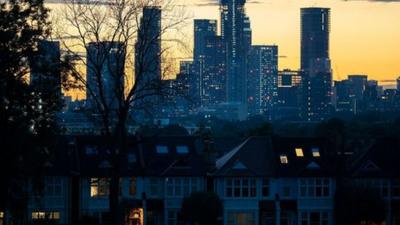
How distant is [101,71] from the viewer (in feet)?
143

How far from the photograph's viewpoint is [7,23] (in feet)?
131

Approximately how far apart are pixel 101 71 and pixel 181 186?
859 inches

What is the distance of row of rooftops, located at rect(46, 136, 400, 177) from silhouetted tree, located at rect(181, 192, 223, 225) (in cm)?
277

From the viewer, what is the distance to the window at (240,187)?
2549 inches

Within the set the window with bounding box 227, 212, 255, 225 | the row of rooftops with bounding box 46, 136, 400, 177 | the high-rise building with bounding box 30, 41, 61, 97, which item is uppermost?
the high-rise building with bounding box 30, 41, 61, 97

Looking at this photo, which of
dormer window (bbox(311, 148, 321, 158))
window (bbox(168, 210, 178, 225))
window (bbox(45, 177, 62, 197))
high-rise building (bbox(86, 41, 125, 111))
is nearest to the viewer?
high-rise building (bbox(86, 41, 125, 111))

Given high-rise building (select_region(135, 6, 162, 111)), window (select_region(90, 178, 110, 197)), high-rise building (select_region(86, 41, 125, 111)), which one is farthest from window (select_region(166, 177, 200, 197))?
high-rise building (select_region(135, 6, 162, 111))

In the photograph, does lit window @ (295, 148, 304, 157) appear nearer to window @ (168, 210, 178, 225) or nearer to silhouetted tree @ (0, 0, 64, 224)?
window @ (168, 210, 178, 225)

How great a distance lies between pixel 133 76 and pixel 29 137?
15.6 ft

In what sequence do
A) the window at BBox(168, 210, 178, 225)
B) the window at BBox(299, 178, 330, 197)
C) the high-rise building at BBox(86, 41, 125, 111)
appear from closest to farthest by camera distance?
the high-rise building at BBox(86, 41, 125, 111) → the window at BBox(168, 210, 178, 225) → the window at BBox(299, 178, 330, 197)

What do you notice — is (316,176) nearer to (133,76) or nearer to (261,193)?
(261,193)

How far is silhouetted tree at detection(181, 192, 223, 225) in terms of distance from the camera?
60844 mm

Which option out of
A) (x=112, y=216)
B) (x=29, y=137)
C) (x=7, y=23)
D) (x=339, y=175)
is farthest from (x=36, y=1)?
(x=339, y=175)

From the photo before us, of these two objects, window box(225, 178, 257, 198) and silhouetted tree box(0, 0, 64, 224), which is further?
window box(225, 178, 257, 198)
